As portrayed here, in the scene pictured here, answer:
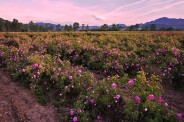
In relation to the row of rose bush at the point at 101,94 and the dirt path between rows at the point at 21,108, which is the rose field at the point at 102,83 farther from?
the dirt path between rows at the point at 21,108

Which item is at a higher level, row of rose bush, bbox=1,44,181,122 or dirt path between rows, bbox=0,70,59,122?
row of rose bush, bbox=1,44,181,122

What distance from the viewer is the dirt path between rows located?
458cm

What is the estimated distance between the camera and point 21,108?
4988 millimetres

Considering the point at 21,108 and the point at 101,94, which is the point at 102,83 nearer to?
the point at 101,94

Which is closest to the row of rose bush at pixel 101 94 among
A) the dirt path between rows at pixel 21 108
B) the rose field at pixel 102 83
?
the rose field at pixel 102 83

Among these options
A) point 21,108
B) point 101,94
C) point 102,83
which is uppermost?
point 102,83

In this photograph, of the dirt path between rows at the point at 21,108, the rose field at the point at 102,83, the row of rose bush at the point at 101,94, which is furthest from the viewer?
the dirt path between rows at the point at 21,108

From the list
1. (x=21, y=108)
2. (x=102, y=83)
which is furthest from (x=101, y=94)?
(x=21, y=108)

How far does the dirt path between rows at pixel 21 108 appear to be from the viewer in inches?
180

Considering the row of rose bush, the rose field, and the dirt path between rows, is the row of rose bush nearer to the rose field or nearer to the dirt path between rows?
the rose field

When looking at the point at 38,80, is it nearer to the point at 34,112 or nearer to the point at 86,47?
the point at 34,112

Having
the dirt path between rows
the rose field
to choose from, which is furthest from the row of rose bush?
the dirt path between rows

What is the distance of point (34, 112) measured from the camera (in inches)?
191

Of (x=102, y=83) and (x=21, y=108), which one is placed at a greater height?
(x=102, y=83)
